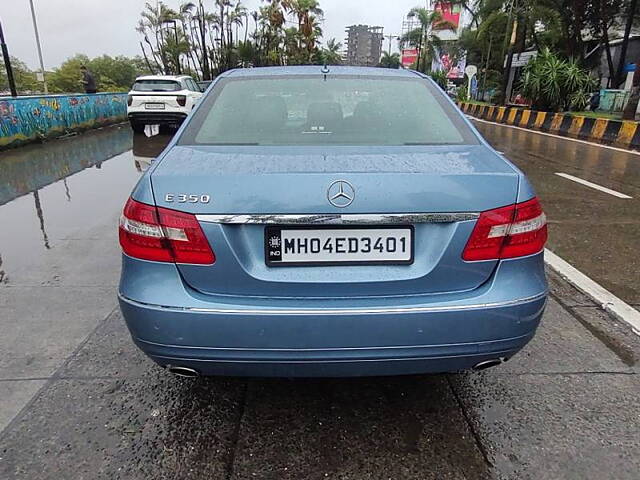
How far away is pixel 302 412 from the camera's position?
2385 millimetres

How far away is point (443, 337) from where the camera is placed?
188 cm

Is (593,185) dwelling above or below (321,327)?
below

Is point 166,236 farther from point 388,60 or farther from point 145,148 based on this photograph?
point 388,60

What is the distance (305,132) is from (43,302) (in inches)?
90.6

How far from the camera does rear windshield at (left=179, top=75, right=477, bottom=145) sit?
241 centimetres

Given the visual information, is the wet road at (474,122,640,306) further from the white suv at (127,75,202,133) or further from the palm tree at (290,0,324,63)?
the palm tree at (290,0,324,63)

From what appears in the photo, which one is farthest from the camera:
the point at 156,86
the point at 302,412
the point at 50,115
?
the point at 156,86

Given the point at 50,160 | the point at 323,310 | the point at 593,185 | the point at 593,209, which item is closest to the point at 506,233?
the point at 323,310

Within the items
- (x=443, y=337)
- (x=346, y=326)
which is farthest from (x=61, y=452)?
(x=443, y=337)

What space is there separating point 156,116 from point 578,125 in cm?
1166

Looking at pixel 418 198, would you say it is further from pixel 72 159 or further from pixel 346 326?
pixel 72 159

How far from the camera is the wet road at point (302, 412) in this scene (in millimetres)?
2053

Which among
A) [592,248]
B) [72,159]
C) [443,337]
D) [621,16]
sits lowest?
[72,159]

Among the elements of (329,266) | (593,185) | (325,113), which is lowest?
(593,185)
